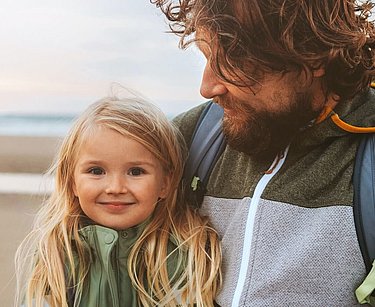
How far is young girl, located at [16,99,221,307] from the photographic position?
1.89 metres

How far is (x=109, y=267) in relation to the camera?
1896 millimetres

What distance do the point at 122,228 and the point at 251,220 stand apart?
1.01ft

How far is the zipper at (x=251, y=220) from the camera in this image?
175cm

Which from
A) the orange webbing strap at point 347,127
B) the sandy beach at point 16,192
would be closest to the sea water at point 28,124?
the sandy beach at point 16,192

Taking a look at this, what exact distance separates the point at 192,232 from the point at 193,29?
418 mm

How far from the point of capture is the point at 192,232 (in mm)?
1891

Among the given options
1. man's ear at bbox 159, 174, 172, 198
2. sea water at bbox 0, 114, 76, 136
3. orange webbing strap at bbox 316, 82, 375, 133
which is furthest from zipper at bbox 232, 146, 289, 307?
sea water at bbox 0, 114, 76, 136

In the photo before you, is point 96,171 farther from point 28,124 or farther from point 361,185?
point 28,124

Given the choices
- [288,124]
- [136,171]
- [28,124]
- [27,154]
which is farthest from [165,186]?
[28,124]

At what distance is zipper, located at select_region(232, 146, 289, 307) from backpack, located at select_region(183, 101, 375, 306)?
152 mm

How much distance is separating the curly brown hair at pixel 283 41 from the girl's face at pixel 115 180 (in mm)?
283

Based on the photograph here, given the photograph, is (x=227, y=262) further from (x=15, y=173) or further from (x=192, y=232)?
(x=15, y=173)

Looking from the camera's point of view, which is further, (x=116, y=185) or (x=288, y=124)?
(x=116, y=185)

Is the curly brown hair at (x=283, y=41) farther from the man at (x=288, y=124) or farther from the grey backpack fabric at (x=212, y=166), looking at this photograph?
the grey backpack fabric at (x=212, y=166)
